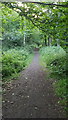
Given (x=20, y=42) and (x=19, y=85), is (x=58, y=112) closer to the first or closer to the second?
(x=19, y=85)

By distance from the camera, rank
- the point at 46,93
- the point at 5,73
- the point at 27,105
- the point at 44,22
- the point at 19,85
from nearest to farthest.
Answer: the point at 27,105, the point at 46,93, the point at 19,85, the point at 44,22, the point at 5,73

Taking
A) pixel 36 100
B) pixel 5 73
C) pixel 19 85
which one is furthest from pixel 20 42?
pixel 36 100

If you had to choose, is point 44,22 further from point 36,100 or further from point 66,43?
point 36,100

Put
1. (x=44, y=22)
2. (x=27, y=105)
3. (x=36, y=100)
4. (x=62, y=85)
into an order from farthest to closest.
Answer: (x=44, y=22) → (x=62, y=85) → (x=36, y=100) → (x=27, y=105)

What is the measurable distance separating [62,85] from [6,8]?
4.35 meters

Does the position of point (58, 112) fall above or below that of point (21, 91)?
above

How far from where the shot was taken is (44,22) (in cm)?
536

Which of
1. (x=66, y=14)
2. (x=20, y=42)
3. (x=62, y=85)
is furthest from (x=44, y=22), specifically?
(x=20, y=42)

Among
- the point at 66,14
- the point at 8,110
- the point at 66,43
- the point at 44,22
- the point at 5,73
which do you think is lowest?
the point at 5,73

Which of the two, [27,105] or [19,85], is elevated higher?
[27,105]

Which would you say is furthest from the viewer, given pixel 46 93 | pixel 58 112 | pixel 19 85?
pixel 19 85

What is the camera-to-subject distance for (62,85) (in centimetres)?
440

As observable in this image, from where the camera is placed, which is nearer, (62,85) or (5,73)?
(62,85)

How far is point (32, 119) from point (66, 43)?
311cm
